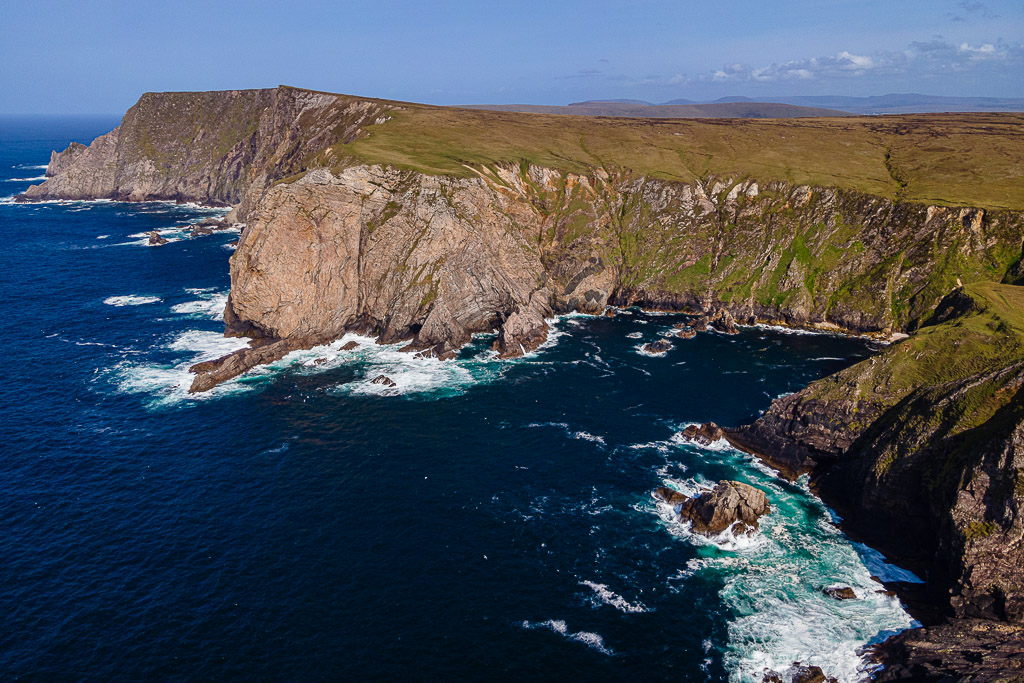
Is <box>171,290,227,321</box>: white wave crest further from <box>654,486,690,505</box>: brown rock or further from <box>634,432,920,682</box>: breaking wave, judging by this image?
<box>634,432,920,682</box>: breaking wave

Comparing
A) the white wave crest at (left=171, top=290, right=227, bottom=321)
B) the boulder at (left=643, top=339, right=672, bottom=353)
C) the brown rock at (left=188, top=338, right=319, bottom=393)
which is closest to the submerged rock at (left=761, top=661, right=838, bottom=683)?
the boulder at (left=643, top=339, right=672, bottom=353)

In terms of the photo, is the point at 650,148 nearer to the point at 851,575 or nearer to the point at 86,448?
the point at 851,575

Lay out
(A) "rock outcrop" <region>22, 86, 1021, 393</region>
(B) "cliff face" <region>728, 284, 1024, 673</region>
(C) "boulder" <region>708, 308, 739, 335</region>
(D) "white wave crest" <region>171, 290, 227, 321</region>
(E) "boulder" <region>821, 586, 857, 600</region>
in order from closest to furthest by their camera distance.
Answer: (B) "cliff face" <region>728, 284, 1024, 673</region> < (E) "boulder" <region>821, 586, 857, 600</region> < (A) "rock outcrop" <region>22, 86, 1021, 393</region> < (C) "boulder" <region>708, 308, 739, 335</region> < (D) "white wave crest" <region>171, 290, 227, 321</region>

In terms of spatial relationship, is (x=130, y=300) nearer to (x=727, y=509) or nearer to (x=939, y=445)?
(x=727, y=509)

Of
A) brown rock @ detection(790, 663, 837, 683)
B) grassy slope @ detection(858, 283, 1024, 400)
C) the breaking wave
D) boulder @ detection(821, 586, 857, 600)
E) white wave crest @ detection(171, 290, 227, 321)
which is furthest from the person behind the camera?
white wave crest @ detection(171, 290, 227, 321)

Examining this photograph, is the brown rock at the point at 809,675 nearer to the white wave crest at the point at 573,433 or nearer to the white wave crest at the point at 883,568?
the white wave crest at the point at 883,568
